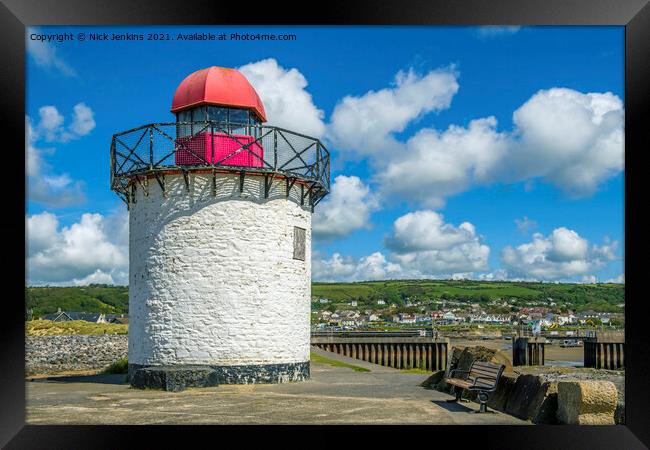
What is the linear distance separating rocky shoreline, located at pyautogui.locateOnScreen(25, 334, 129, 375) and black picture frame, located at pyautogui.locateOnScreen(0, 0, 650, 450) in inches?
829

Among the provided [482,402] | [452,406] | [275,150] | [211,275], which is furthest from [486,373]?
[275,150]

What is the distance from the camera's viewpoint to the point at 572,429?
9922mm

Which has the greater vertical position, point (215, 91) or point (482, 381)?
point (215, 91)

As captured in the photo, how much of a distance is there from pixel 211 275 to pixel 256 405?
17.5 feet

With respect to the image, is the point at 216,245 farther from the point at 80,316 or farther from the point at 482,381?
the point at 80,316

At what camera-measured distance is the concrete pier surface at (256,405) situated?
1127 cm

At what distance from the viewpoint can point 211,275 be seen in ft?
57.9

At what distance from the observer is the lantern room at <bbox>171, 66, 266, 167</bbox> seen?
59.9 feet

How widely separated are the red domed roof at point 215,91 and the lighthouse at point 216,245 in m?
0.03

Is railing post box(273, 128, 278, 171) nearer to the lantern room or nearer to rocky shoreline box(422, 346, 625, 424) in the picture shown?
the lantern room

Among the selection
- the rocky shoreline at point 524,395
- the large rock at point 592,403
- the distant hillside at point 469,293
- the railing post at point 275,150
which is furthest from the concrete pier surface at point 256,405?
the distant hillside at point 469,293

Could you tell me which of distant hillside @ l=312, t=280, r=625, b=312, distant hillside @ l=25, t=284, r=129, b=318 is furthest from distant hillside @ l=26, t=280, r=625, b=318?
distant hillside @ l=25, t=284, r=129, b=318
